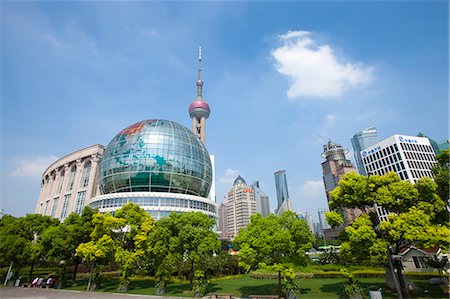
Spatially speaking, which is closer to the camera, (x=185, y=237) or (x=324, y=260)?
(x=185, y=237)

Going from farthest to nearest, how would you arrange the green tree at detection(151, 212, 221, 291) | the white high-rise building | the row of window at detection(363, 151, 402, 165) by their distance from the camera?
1. the row of window at detection(363, 151, 402, 165)
2. the white high-rise building
3. the green tree at detection(151, 212, 221, 291)

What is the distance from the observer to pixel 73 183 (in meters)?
72.2

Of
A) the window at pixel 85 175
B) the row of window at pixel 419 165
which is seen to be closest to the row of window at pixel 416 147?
the row of window at pixel 419 165

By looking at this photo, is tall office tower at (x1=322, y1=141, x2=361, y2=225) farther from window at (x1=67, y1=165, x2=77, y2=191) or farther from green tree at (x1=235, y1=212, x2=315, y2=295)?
green tree at (x1=235, y1=212, x2=315, y2=295)

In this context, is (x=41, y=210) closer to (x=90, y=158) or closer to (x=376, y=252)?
(x=90, y=158)

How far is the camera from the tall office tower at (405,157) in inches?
3445

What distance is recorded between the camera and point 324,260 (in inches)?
1474

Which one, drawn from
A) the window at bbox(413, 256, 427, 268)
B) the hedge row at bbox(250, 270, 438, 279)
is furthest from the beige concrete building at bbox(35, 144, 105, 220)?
the window at bbox(413, 256, 427, 268)

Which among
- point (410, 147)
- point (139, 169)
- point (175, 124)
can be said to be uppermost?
point (410, 147)

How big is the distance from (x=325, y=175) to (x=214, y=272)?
12242 cm

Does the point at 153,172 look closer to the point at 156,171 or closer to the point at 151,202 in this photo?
the point at 156,171

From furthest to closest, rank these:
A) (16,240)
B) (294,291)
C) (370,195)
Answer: (16,240) → (370,195) → (294,291)

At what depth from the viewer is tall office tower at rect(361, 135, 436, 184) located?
287 ft

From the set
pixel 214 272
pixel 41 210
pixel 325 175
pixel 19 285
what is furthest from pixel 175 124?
pixel 325 175
